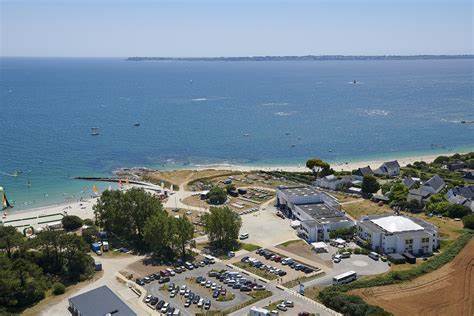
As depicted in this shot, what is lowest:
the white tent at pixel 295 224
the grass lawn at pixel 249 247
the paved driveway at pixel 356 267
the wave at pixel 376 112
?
the grass lawn at pixel 249 247

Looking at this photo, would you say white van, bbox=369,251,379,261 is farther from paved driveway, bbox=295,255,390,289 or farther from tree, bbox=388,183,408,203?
tree, bbox=388,183,408,203

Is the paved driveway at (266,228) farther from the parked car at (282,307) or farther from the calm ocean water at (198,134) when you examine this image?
the calm ocean water at (198,134)

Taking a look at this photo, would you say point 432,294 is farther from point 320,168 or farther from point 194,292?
point 320,168

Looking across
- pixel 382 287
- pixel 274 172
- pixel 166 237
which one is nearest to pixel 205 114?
pixel 274 172

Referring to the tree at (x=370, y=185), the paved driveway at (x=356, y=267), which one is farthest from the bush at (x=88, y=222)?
the tree at (x=370, y=185)

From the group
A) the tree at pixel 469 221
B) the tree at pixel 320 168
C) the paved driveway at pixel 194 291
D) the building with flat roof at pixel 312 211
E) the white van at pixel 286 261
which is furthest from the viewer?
the tree at pixel 320 168

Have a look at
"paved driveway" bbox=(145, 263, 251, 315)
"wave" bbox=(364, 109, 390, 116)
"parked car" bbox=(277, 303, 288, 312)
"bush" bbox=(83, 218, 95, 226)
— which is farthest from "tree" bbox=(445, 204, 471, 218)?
"wave" bbox=(364, 109, 390, 116)
